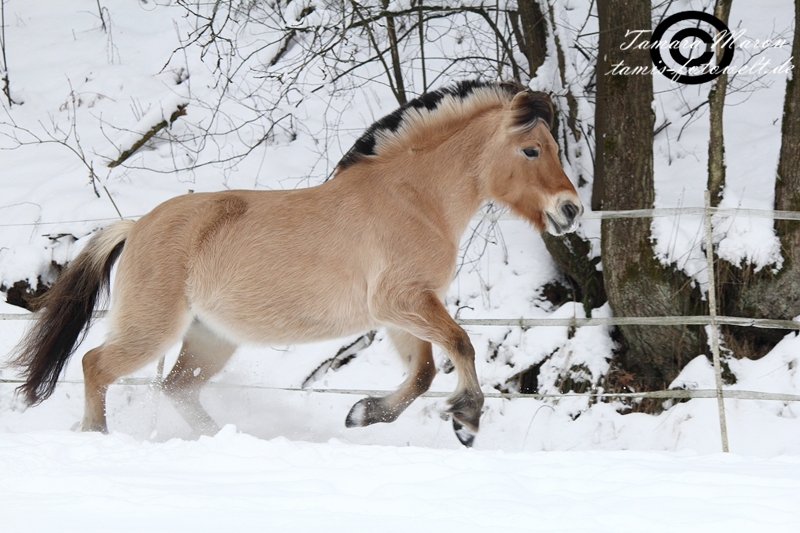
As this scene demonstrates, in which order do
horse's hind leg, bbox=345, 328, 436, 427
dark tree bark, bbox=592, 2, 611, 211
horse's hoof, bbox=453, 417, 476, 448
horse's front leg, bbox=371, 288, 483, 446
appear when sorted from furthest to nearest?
1. dark tree bark, bbox=592, 2, 611, 211
2. horse's hind leg, bbox=345, 328, 436, 427
3. horse's hoof, bbox=453, 417, 476, 448
4. horse's front leg, bbox=371, 288, 483, 446

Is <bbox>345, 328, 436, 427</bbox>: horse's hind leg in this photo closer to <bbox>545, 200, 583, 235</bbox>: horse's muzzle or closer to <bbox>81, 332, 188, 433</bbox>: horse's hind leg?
<bbox>545, 200, 583, 235</bbox>: horse's muzzle

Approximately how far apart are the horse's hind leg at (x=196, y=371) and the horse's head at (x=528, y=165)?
85.1 inches

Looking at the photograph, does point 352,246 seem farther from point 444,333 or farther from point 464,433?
point 464,433

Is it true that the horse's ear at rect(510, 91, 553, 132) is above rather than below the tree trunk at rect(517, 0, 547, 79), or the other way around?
below

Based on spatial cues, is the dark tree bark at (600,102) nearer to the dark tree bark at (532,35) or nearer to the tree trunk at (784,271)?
the dark tree bark at (532,35)

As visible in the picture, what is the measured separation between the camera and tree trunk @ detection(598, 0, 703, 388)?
5.58 m

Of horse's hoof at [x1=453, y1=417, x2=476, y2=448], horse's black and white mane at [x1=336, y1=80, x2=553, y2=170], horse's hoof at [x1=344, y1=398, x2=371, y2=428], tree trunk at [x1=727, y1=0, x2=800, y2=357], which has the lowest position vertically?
horse's hoof at [x1=453, y1=417, x2=476, y2=448]

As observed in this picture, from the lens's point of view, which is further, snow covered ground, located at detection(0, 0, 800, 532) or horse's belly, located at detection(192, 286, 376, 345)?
horse's belly, located at detection(192, 286, 376, 345)

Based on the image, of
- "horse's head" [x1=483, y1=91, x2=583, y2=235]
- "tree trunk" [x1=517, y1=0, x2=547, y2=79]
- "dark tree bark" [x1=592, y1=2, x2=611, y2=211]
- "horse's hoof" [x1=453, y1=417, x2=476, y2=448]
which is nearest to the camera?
"horse's hoof" [x1=453, y1=417, x2=476, y2=448]

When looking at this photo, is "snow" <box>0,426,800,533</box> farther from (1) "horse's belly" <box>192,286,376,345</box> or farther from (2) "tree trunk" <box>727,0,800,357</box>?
(2) "tree trunk" <box>727,0,800,357</box>

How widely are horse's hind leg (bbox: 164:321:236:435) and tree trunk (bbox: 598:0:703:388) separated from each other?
9.97ft

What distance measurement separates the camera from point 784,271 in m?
5.43

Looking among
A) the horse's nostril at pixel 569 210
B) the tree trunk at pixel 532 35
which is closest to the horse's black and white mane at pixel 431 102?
the horse's nostril at pixel 569 210

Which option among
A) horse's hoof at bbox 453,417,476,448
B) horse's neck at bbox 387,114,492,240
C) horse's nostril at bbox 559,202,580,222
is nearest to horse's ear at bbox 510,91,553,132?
horse's neck at bbox 387,114,492,240
